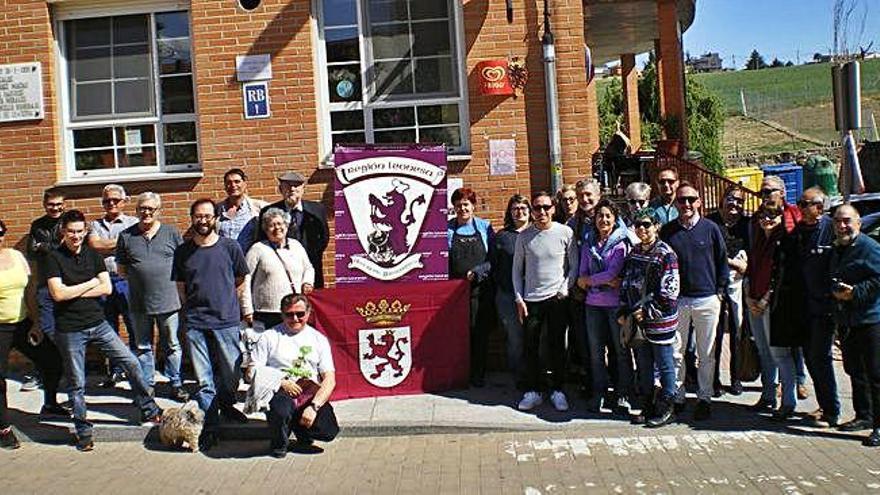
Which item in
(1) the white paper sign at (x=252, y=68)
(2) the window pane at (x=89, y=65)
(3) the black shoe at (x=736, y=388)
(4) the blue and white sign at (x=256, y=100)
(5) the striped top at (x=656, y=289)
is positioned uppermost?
(2) the window pane at (x=89, y=65)

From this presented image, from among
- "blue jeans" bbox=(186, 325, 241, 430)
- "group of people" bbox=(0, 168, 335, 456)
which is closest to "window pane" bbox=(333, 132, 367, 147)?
"group of people" bbox=(0, 168, 335, 456)

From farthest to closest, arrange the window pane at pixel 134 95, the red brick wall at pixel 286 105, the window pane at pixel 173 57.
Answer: the window pane at pixel 134 95 → the window pane at pixel 173 57 → the red brick wall at pixel 286 105

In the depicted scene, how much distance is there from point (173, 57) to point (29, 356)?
11.9ft

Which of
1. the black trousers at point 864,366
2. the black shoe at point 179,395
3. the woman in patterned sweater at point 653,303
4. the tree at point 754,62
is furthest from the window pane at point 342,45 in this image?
the tree at point 754,62

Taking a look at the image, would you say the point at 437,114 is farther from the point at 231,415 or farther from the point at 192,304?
the point at 231,415

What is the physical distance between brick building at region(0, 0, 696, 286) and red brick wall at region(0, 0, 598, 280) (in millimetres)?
15

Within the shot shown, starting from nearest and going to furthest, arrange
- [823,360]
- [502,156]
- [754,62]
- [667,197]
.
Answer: [823,360], [667,197], [502,156], [754,62]

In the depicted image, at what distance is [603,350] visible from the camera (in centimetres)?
810

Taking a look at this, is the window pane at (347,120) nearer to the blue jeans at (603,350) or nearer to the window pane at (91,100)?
the window pane at (91,100)

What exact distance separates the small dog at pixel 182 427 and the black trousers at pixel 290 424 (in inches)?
25.3

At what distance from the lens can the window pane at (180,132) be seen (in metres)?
10.4

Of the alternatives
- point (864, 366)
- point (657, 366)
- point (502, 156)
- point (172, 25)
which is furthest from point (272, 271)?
point (864, 366)

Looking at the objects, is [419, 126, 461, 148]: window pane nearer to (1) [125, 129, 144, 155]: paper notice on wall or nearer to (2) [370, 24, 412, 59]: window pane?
(2) [370, 24, 412, 59]: window pane

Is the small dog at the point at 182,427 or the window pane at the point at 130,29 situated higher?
the window pane at the point at 130,29
